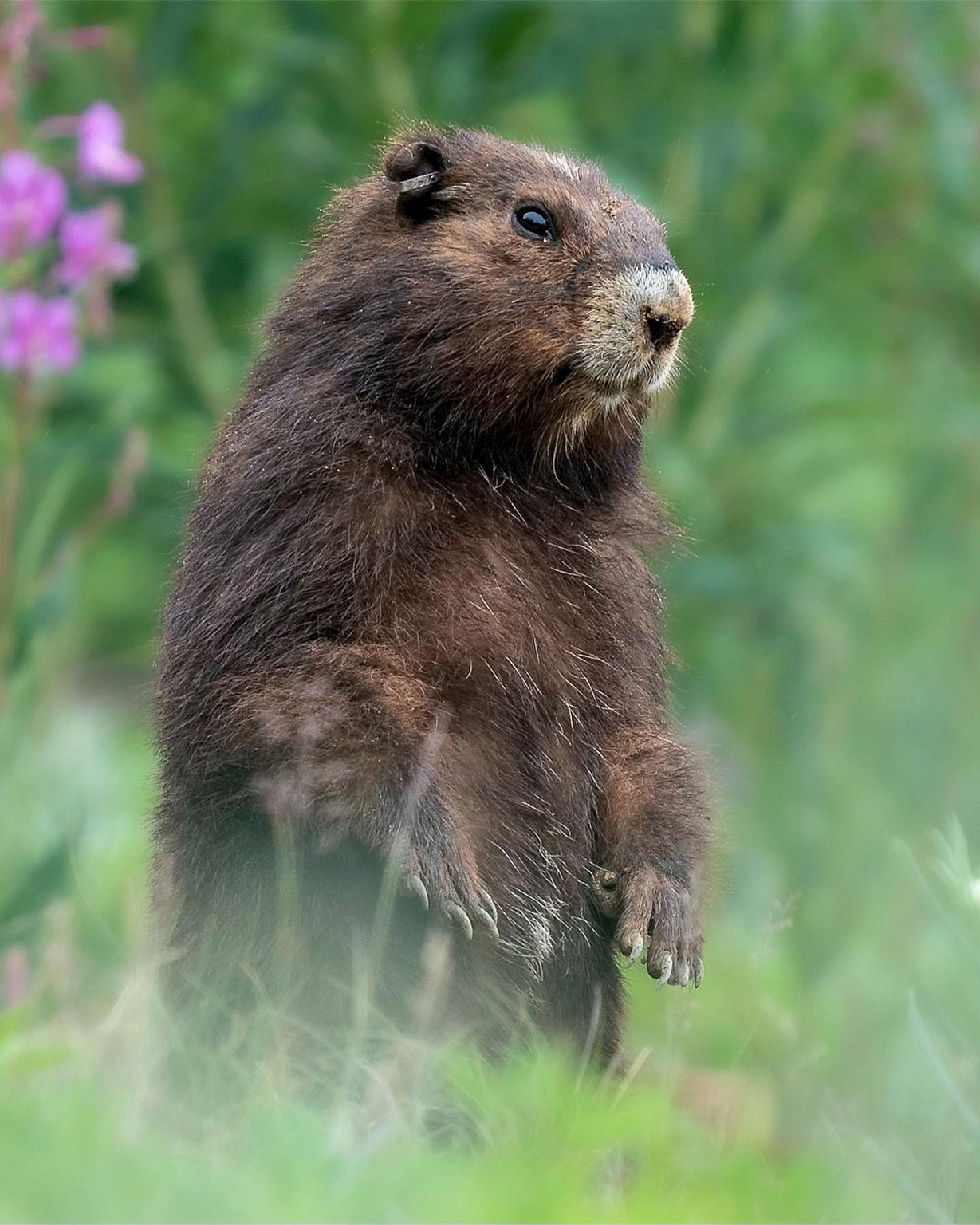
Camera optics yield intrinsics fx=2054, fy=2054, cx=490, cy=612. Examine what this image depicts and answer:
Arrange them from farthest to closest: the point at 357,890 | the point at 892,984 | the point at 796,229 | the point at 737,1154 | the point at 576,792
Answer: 1. the point at 796,229
2. the point at 892,984
3. the point at 576,792
4. the point at 357,890
5. the point at 737,1154

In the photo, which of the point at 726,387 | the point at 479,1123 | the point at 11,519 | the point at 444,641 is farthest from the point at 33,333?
the point at 726,387

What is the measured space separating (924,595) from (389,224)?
15.6ft

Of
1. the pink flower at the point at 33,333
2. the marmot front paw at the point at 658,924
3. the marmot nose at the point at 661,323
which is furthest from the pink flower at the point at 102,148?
the marmot front paw at the point at 658,924

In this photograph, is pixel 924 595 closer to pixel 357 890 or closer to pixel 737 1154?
pixel 357 890

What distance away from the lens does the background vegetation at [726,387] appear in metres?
6.14

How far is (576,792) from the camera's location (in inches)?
150

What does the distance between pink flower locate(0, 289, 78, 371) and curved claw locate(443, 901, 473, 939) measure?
2.28 m

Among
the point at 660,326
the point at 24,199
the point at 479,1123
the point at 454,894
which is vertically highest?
the point at 660,326

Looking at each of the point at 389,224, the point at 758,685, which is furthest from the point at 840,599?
the point at 389,224

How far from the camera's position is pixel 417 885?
340cm

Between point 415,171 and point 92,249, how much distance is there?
1524mm

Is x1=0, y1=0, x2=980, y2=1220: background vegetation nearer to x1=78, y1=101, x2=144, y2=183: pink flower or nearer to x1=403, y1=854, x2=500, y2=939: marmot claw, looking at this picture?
x1=78, y1=101, x2=144, y2=183: pink flower

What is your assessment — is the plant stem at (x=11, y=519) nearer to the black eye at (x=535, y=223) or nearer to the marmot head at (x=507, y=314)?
the marmot head at (x=507, y=314)

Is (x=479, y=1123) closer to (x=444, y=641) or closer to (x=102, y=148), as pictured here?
A: (x=444, y=641)
